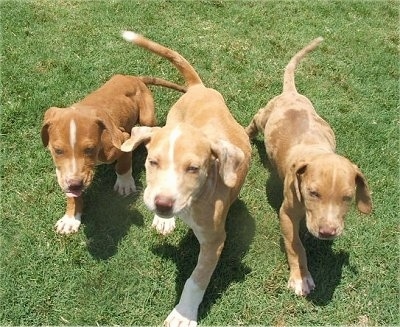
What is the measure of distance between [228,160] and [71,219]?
221 cm

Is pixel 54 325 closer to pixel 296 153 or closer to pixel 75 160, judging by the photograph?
pixel 75 160

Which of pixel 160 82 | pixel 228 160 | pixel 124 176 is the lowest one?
pixel 124 176

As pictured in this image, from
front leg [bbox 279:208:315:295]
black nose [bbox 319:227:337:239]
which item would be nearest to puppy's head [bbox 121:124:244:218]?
black nose [bbox 319:227:337:239]

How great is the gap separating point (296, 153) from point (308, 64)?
342 cm

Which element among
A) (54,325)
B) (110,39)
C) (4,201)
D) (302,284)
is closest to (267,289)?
(302,284)

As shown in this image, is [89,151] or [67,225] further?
[67,225]

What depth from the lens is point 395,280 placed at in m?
5.52

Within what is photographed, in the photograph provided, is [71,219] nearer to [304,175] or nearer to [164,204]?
[164,204]

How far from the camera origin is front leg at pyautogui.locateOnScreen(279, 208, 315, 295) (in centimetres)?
518

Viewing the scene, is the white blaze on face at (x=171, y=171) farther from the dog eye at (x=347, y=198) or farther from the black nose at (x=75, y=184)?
the dog eye at (x=347, y=198)

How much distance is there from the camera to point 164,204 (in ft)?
12.2

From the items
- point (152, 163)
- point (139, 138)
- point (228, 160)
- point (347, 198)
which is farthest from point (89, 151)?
point (347, 198)

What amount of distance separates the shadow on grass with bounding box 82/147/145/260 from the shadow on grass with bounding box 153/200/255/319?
0.50 m

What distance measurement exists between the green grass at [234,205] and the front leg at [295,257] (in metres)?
0.12
